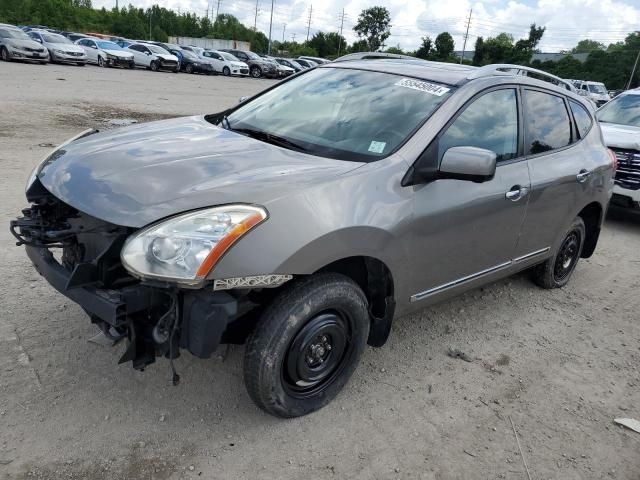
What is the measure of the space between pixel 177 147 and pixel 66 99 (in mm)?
12216

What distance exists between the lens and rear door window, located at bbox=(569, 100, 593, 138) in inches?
177

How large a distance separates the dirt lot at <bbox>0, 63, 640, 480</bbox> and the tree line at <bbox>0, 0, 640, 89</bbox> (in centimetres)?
5756

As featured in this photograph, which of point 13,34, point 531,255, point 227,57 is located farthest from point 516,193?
point 227,57

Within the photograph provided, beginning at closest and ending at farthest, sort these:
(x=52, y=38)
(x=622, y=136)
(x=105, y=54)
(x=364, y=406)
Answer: (x=364, y=406)
(x=622, y=136)
(x=52, y=38)
(x=105, y=54)

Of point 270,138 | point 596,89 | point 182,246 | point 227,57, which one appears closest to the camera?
point 182,246

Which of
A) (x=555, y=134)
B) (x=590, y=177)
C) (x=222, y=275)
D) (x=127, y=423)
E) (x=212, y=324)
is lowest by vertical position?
(x=127, y=423)

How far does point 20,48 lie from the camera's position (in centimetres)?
2291

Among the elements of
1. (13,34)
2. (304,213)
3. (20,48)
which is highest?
(13,34)

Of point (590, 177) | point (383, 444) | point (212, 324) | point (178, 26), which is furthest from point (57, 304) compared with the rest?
point (178, 26)

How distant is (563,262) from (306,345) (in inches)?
124

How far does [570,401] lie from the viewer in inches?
128

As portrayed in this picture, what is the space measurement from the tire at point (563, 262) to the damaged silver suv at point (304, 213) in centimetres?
65

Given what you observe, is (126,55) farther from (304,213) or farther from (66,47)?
(304,213)

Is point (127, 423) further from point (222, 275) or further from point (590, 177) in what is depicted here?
point (590, 177)
